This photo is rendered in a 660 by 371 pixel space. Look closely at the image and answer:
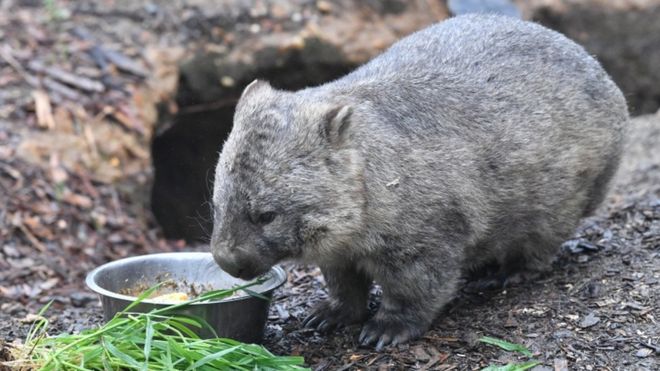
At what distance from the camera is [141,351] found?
3.67 m

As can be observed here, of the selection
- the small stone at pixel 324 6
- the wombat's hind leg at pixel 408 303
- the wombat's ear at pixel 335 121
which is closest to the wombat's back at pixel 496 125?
the wombat's ear at pixel 335 121

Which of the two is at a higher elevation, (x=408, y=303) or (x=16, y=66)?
(x=16, y=66)

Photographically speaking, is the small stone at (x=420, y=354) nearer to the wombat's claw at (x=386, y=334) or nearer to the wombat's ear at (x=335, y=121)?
the wombat's claw at (x=386, y=334)

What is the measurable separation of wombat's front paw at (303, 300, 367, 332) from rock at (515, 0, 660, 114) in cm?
609

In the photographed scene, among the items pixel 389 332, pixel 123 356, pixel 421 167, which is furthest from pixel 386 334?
pixel 123 356

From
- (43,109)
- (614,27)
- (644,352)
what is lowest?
(644,352)

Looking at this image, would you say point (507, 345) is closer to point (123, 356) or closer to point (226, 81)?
point (123, 356)

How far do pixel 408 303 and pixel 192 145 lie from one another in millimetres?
4490

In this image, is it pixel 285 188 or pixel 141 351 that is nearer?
pixel 141 351

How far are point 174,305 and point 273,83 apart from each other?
4925 millimetres

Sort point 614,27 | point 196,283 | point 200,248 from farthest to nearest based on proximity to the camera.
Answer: point 614,27 < point 200,248 < point 196,283

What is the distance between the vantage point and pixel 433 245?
430 centimetres

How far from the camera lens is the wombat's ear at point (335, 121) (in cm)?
410

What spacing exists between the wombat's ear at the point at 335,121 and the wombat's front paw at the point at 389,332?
98cm
